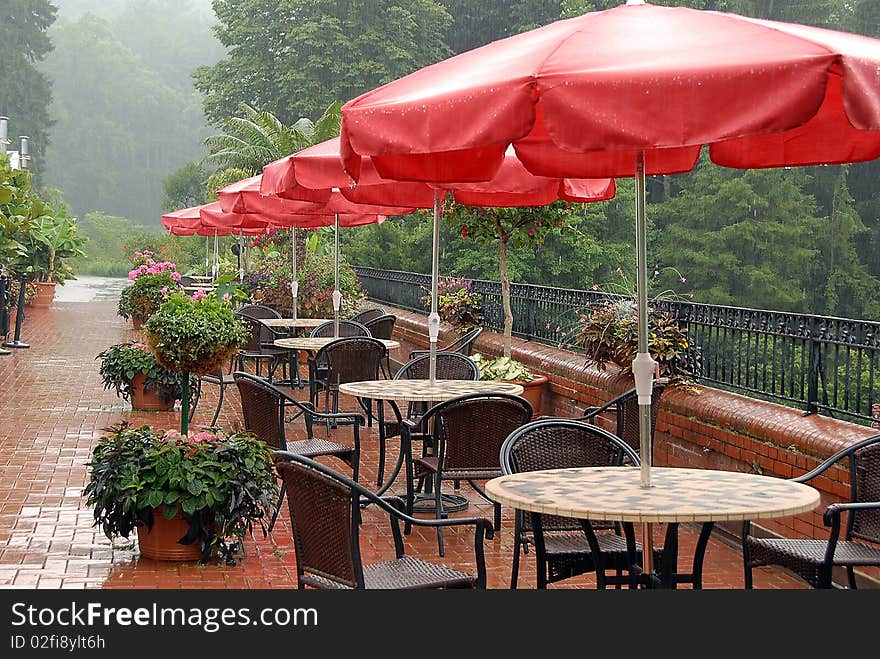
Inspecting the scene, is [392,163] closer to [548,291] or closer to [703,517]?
[703,517]

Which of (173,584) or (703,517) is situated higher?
(703,517)

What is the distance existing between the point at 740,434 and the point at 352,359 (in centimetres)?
366

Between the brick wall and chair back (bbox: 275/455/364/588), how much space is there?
9.60 feet

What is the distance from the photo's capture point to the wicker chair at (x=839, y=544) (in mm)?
4434

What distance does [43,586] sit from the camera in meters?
5.53

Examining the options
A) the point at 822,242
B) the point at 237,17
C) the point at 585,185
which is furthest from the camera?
the point at 237,17

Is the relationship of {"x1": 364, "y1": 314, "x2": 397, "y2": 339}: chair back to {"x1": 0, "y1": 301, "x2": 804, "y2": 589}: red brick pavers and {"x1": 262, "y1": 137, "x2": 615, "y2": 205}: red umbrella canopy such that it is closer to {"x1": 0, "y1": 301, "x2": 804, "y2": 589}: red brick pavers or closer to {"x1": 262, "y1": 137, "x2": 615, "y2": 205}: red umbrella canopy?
{"x1": 0, "y1": 301, "x2": 804, "y2": 589}: red brick pavers

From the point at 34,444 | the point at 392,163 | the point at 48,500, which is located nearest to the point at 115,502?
the point at 48,500

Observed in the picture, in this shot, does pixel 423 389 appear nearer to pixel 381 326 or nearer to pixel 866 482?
A: pixel 866 482

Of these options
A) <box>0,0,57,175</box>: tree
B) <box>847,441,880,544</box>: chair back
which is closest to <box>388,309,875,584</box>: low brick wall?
<box>847,441,880,544</box>: chair back

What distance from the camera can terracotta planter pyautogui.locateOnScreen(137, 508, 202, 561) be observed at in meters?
5.94

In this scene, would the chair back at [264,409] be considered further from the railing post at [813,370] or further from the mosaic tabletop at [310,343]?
the mosaic tabletop at [310,343]

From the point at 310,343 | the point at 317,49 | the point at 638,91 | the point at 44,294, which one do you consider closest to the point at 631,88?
the point at 638,91
